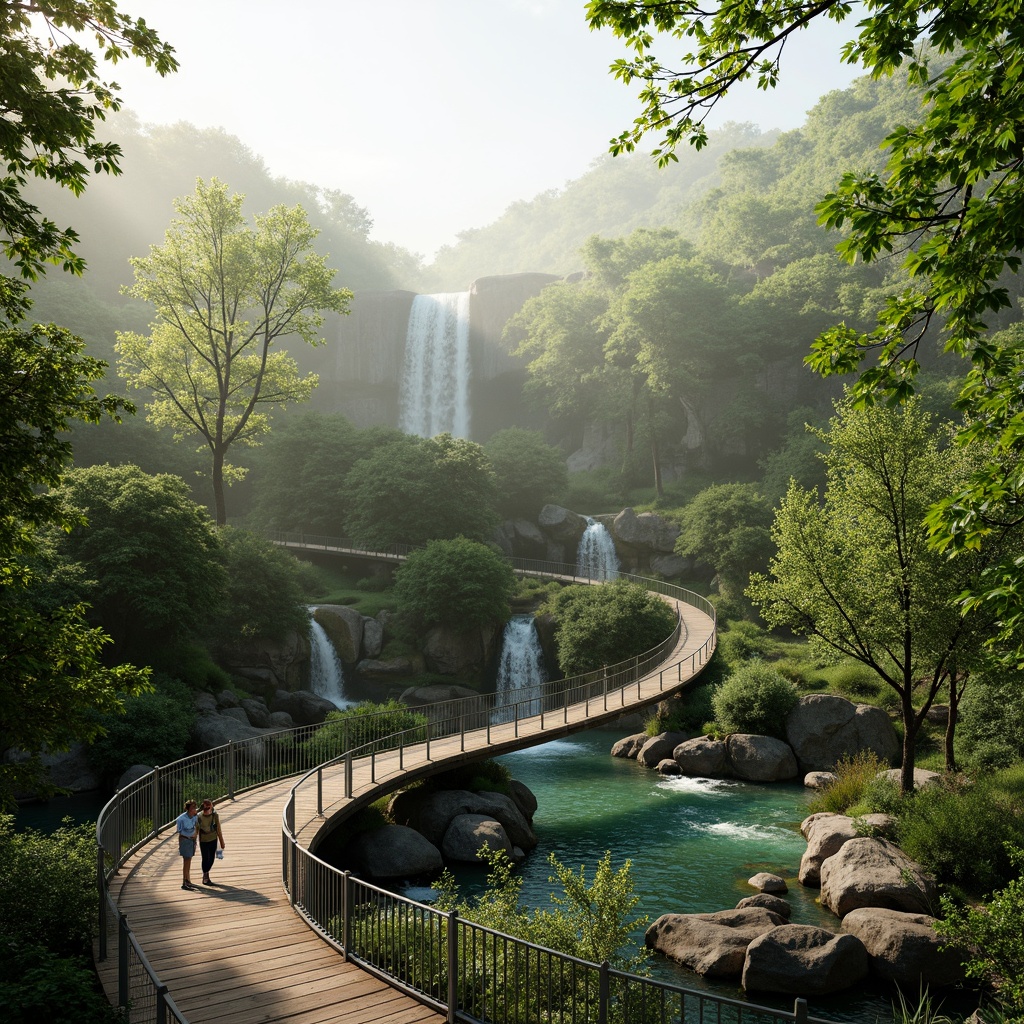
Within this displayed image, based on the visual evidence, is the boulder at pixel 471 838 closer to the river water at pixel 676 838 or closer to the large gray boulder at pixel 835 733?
the river water at pixel 676 838

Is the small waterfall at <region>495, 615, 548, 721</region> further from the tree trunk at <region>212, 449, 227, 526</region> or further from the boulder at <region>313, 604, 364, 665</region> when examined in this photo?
the tree trunk at <region>212, 449, 227, 526</region>

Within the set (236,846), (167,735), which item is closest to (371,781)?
(236,846)

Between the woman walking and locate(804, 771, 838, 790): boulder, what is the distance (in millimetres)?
17710

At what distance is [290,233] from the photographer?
117 ft

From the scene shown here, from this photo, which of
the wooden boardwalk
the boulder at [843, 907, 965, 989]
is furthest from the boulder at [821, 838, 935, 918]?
the wooden boardwalk

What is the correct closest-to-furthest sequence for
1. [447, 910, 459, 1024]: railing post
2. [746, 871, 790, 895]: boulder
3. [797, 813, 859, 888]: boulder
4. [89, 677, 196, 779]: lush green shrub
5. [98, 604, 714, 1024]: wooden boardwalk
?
[447, 910, 459, 1024]: railing post → [98, 604, 714, 1024]: wooden boardwalk → [746, 871, 790, 895]: boulder → [797, 813, 859, 888]: boulder → [89, 677, 196, 779]: lush green shrub

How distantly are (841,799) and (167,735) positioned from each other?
18400 mm

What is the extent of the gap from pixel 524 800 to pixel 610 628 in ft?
41.1

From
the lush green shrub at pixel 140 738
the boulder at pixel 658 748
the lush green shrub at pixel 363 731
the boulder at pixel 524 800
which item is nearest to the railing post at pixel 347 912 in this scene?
the lush green shrub at pixel 363 731

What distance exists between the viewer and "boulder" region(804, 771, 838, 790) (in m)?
24.2

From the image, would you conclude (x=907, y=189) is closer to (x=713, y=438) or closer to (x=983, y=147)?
(x=983, y=147)

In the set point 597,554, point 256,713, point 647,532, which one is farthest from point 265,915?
point 647,532

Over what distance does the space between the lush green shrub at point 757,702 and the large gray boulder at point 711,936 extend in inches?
517

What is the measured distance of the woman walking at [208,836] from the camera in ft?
43.3
